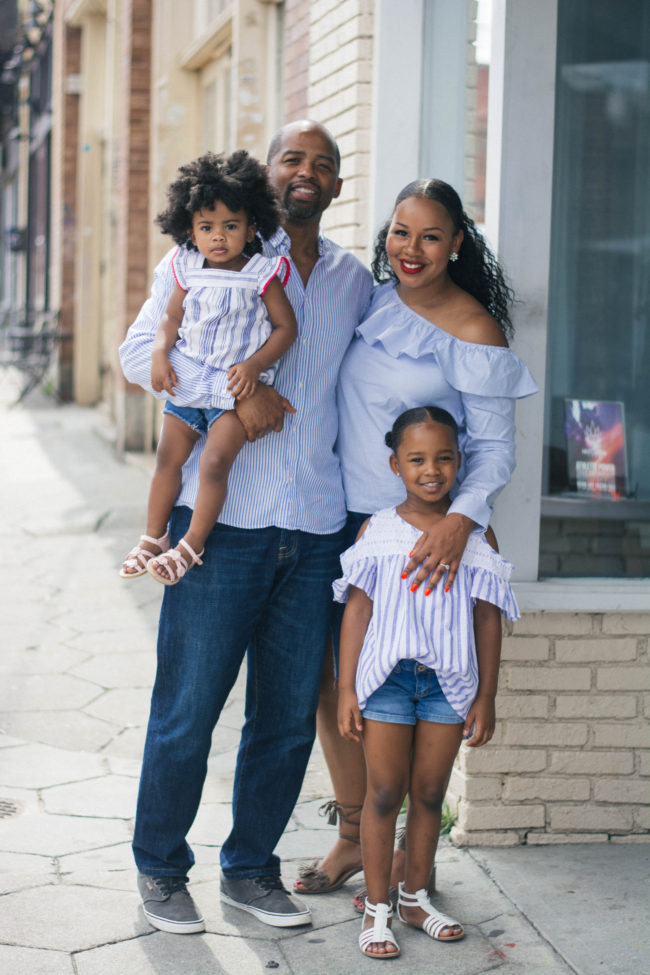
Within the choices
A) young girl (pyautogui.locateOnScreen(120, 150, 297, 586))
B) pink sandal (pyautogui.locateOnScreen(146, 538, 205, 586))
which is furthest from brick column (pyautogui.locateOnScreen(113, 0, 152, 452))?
pink sandal (pyautogui.locateOnScreen(146, 538, 205, 586))

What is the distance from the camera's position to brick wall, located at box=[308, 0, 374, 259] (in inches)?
169

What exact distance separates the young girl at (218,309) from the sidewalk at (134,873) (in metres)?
0.98

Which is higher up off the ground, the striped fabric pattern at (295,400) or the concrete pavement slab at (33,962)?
the striped fabric pattern at (295,400)

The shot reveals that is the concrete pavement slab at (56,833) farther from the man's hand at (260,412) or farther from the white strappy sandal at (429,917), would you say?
the man's hand at (260,412)

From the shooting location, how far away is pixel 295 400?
3096 millimetres

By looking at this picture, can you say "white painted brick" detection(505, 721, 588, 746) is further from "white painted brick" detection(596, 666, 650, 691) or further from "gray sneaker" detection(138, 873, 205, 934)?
"gray sneaker" detection(138, 873, 205, 934)

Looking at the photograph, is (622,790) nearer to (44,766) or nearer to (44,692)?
(44,766)

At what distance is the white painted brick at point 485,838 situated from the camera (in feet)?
12.3

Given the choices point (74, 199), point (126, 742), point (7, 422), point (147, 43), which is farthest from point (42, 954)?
point (74, 199)

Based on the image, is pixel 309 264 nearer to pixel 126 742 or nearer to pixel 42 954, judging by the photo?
pixel 42 954

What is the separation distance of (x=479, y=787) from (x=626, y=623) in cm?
70

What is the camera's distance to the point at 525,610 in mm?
3684

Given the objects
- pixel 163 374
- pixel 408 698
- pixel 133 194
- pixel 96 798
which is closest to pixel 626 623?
pixel 408 698

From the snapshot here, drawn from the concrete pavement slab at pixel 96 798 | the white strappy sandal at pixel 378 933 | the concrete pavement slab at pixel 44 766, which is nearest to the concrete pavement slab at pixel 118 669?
the concrete pavement slab at pixel 44 766
